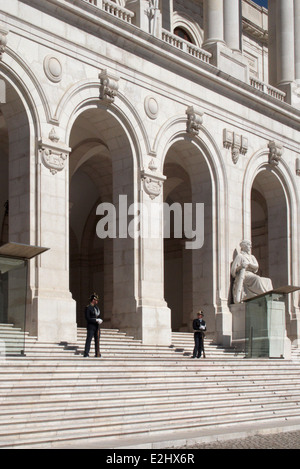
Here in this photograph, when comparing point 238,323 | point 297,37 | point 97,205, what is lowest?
point 238,323

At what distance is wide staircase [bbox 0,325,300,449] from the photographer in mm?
13953

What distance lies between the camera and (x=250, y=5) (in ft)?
131

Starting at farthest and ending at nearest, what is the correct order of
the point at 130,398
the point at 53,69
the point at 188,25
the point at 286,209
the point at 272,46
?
1. the point at 188,25
2. the point at 272,46
3. the point at 286,209
4. the point at 53,69
5. the point at 130,398

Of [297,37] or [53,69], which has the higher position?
[297,37]

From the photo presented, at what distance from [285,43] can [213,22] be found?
465 cm

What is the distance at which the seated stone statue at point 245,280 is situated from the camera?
86.8 feet

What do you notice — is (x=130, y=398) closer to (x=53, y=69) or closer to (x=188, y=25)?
(x=53, y=69)

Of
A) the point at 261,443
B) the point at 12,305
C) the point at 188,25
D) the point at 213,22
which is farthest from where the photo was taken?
the point at 188,25

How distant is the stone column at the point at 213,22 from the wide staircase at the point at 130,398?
38.9 feet

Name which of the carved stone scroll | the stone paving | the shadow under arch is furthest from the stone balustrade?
the stone paving

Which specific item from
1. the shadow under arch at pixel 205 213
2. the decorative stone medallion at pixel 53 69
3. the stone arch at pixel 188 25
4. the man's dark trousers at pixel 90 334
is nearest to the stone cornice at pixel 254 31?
the stone arch at pixel 188 25

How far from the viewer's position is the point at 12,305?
54.6ft

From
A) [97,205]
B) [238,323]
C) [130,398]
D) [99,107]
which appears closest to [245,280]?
[238,323]
